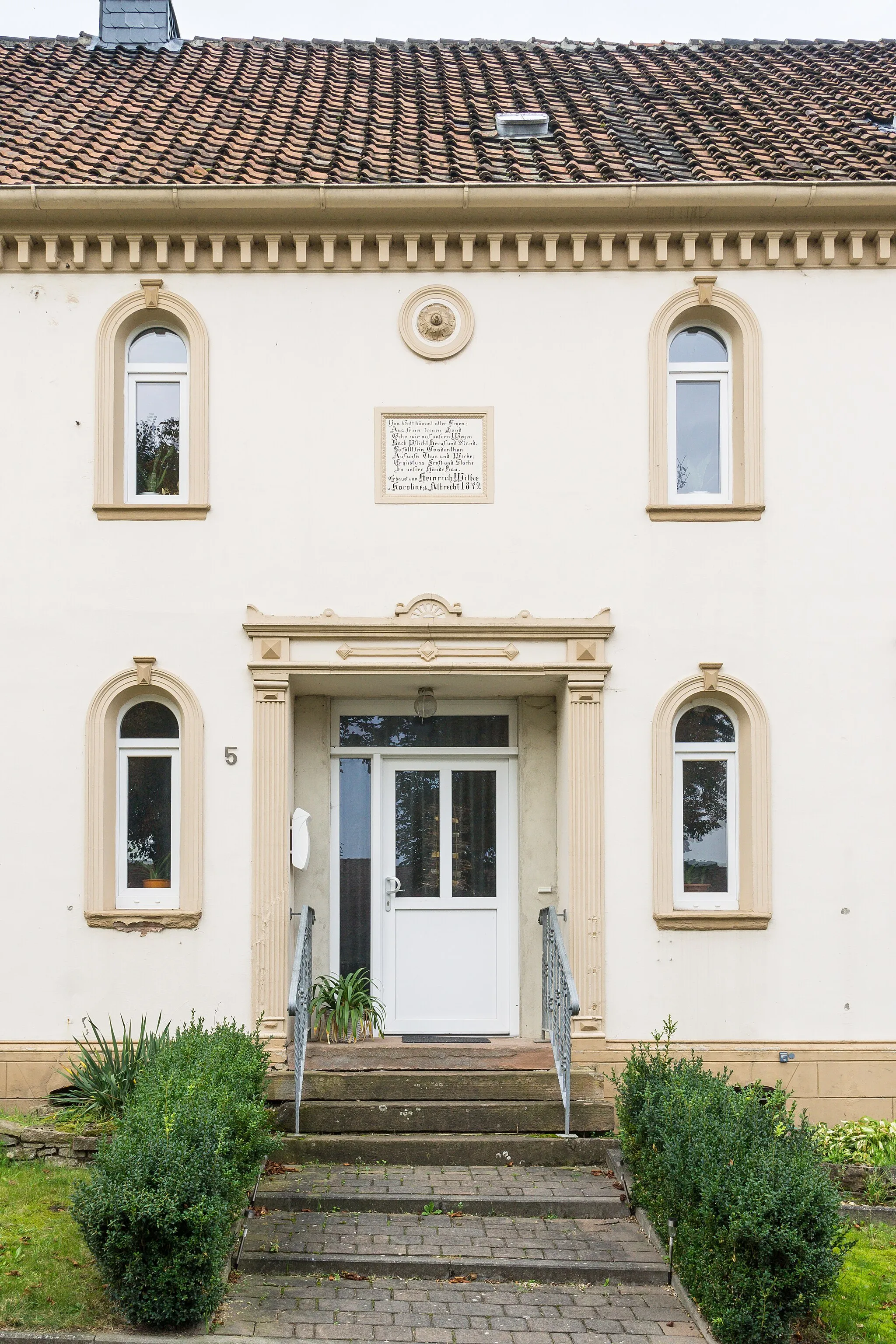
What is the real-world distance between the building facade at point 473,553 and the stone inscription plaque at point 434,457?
0.07 feet

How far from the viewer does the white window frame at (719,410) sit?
9.50 metres

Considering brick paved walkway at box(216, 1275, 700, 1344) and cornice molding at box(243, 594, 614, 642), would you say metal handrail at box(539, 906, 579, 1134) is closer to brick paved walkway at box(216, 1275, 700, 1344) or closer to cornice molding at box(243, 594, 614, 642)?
brick paved walkway at box(216, 1275, 700, 1344)

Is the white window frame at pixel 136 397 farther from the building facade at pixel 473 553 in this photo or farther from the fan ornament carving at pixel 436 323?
the fan ornament carving at pixel 436 323

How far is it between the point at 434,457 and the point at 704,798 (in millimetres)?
3429

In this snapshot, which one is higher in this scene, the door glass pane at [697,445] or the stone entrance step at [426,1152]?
the door glass pane at [697,445]

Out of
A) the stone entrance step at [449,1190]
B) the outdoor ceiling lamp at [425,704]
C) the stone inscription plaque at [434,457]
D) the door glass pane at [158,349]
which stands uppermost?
the door glass pane at [158,349]

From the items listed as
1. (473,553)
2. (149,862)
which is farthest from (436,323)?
(149,862)

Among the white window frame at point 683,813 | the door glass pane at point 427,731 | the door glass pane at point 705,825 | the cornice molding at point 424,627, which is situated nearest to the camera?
the cornice molding at point 424,627

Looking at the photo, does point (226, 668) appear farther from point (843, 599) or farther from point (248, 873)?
point (843, 599)

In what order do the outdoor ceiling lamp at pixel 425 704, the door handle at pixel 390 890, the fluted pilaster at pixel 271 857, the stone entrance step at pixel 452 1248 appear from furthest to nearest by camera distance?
the door handle at pixel 390 890, the outdoor ceiling lamp at pixel 425 704, the fluted pilaster at pixel 271 857, the stone entrance step at pixel 452 1248

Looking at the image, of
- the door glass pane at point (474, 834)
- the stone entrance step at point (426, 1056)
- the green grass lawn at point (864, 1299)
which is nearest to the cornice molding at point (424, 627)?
the door glass pane at point (474, 834)

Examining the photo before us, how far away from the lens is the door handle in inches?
389

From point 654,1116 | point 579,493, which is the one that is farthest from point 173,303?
point 654,1116

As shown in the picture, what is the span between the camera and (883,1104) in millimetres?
8859
